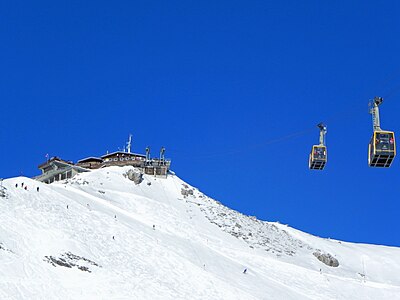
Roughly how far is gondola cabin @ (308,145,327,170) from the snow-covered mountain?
545 inches

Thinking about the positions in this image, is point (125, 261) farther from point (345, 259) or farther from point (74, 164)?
point (74, 164)

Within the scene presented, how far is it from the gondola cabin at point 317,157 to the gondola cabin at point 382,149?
3739mm

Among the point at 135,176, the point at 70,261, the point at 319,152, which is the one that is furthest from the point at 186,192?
the point at 319,152

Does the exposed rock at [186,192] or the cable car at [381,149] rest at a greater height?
the exposed rock at [186,192]

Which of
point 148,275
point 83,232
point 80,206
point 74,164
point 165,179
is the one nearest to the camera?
point 148,275

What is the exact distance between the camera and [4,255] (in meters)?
41.6

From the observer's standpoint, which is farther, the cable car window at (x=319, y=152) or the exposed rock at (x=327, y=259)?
the exposed rock at (x=327, y=259)

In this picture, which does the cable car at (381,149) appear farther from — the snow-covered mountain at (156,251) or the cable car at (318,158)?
the snow-covered mountain at (156,251)

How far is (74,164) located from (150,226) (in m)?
35.5

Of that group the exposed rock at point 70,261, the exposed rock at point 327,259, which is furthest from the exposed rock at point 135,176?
the exposed rock at point 70,261

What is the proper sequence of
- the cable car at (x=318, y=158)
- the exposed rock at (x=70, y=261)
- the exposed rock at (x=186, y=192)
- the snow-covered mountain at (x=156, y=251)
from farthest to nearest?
1. the exposed rock at (x=186, y=192)
2. the exposed rock at (x=70, y=261)
3. the snow-covered mountain at (x=156, y=251)
4. the cable car at (x=318, y=158)

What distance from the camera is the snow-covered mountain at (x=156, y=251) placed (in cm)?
4259

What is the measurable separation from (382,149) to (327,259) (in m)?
41.9

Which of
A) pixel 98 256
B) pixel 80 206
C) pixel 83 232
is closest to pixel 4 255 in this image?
pixel 98 256
